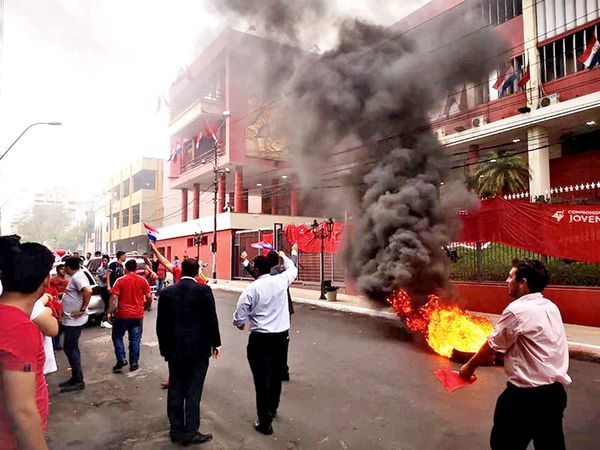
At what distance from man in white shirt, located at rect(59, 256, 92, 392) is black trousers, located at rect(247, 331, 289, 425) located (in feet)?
9.02

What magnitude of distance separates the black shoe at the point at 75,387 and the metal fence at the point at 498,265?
359 inches

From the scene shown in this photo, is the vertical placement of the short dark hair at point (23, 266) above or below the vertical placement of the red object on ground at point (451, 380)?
above

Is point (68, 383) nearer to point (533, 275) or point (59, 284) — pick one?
point (59, 284)

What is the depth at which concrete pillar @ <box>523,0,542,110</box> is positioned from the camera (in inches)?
703

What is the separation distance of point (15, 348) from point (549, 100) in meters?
20.3

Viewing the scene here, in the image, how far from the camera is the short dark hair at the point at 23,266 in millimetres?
1924

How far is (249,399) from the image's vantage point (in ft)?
16.2

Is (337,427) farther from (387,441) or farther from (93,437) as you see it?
(93,437)

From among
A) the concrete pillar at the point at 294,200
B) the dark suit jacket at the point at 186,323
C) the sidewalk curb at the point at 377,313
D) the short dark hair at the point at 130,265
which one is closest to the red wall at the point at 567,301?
the sidewalk curb at the point at 377,313

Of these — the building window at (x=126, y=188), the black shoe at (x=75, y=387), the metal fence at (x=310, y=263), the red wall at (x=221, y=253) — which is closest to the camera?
the black shoe at (x=75, y=387)

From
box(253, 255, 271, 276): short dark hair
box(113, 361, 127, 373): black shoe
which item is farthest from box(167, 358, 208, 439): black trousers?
box(113, 361, 127, 373): black shoe

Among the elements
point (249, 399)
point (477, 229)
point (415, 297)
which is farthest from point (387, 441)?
point (477, 229)

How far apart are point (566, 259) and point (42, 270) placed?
10.2 m

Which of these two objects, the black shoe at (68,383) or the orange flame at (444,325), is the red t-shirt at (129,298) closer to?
the black shoe at (68,383)
